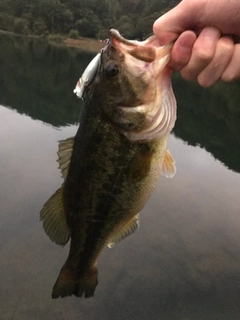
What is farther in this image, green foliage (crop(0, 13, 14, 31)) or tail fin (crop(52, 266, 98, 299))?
green foliage (crop(0, 13, 14, 31))

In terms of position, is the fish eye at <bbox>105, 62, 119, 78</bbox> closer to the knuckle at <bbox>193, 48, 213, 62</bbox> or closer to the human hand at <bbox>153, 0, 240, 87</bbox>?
the human hand at <bbox>153, 0, 240, 87</bbox>

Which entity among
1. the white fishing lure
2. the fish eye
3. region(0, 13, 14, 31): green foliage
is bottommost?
region(0, 13, 14, 31): green foliage

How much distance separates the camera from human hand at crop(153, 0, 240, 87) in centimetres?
185

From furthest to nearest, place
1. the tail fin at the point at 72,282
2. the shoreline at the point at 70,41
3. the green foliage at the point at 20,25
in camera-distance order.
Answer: the green foliage at the point at 20,25 < the shoreline at the point at 70,41 < the tail fin at the point at 72,282

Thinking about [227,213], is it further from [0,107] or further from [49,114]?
[0,107]

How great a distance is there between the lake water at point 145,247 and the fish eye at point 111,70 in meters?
4.76

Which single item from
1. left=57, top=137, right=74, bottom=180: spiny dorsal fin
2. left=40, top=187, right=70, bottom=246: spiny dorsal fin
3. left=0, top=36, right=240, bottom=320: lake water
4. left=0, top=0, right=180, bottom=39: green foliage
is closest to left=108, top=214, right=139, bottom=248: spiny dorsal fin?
left=40, top=187, right=70, bottom=246: spiny dorsal fin

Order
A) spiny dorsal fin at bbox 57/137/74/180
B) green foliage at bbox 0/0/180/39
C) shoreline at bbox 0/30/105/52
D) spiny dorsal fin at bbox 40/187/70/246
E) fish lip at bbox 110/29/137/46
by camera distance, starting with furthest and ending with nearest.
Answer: green foliage at bbox 0/0/180/39
shoreline at bbox 0/30/105/52
spiny dorsal fin at bbox 40/187/70/246
spiny dorsal fin at bbox 57/137/74/180
fish lip at bbox 110/29/137/46

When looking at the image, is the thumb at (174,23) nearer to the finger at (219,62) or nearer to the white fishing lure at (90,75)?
the finger at (219,62)

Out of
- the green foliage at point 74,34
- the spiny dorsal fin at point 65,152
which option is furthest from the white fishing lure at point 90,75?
the green foliage at point 74,34

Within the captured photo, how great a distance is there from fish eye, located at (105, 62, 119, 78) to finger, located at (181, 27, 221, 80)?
425 millimetres

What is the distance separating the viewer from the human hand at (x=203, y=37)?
1.85m

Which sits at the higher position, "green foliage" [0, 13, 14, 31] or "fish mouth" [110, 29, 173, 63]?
"fish mouth" [110, 29, 173, 63]

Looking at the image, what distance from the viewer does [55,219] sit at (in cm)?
234
